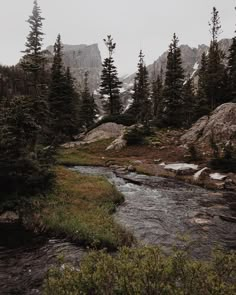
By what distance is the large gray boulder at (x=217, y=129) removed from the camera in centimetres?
3850

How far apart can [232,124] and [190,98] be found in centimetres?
1713

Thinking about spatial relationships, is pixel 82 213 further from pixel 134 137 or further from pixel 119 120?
pixel 119 120

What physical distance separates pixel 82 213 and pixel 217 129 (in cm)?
2815

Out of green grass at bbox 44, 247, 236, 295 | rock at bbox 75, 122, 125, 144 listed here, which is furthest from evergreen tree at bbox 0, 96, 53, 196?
rock at bbox 75, 122, 125, 144

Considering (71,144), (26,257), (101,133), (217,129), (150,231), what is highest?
(217,129)

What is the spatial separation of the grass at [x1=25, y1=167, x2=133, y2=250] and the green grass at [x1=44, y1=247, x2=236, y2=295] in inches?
157

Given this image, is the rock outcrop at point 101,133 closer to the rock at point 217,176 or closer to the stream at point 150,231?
the rock at point 217,176

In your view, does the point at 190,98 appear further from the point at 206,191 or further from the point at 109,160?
the point at 206,191

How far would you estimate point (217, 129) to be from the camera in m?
39.9

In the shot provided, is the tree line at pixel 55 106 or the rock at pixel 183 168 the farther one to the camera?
the rock at pixel 183 168

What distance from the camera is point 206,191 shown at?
2397cm

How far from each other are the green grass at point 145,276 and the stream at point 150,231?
4.86 feet

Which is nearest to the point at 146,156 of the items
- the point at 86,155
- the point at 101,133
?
the point at 86,155

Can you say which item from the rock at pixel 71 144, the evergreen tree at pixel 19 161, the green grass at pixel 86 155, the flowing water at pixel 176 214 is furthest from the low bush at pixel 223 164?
the rock at pixel 71 144
